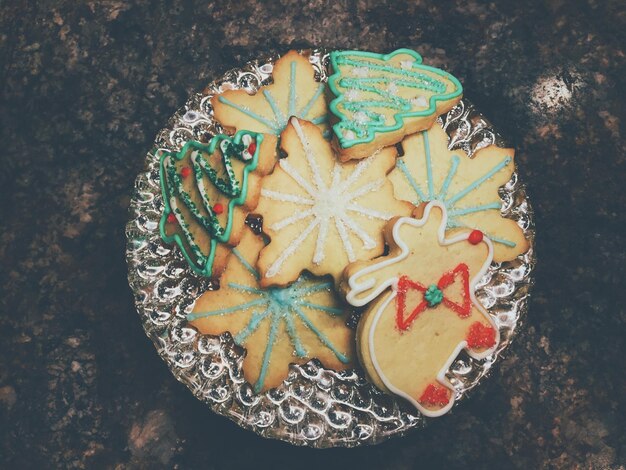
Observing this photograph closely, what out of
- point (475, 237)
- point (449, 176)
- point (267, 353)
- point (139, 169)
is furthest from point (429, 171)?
point (139, 169)

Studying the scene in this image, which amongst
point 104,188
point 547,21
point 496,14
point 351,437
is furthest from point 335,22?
point 351,437

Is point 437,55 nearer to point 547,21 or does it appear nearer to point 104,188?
point 547,21

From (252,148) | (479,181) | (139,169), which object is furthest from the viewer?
(139,169)

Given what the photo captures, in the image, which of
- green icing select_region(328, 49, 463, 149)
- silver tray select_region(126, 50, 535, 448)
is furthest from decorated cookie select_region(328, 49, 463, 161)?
silver tray select_region(126, 50, 535, 448)

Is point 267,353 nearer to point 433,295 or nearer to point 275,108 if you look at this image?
point 433,295

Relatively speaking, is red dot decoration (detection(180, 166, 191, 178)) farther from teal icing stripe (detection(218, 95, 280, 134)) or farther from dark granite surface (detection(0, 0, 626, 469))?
dark granite surface (detection(0, 0, 626, 469))
